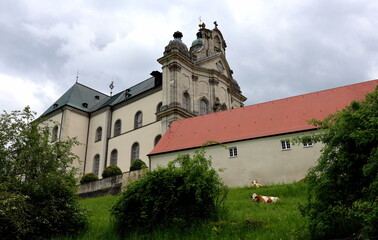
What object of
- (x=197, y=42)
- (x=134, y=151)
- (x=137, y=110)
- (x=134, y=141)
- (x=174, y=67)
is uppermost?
(x=197, y=42)

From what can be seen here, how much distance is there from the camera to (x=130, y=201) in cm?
1248

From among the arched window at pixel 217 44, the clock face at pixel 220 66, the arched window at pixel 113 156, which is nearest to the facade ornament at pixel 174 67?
the clock face at pixel 220 66

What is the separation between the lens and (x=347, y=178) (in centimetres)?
845

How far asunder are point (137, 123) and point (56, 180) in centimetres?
2519

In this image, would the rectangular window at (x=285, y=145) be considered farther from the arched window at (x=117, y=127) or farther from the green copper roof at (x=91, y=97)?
the arched window at (x=117, y=127)

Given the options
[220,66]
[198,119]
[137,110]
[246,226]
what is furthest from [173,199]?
[220,66]

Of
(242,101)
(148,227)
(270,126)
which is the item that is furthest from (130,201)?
(242,101)

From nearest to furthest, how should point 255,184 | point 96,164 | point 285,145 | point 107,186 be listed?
point 255,184 < point 285,145 < point 107,186 < point 96,164

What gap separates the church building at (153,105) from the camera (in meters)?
34.5

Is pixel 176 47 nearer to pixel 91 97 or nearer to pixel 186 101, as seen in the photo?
pixel 186 101

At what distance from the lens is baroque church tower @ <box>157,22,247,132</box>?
33.8 metres

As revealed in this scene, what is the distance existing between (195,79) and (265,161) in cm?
1639

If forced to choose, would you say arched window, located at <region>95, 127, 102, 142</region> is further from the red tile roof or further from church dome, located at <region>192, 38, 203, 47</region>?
the red tile roof

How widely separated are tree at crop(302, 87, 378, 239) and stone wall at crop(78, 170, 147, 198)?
18.5 metres
